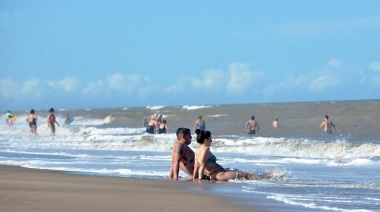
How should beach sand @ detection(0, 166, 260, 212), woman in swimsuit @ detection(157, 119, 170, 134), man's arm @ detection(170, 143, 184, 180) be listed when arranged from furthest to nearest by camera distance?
1. woman in swimsuit @ detection(157, 119, 170, 134)
2. man's arm @ detection(170, 143, 184, 180)
3. beach sand @ detection(0, 166, 260, 212)

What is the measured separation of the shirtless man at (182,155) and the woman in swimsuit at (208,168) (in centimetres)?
39

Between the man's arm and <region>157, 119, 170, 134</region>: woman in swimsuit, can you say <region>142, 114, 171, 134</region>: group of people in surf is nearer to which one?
<region>157, 119, 170, 134</region>: woman in swimsuit

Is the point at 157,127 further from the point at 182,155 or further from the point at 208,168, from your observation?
the point at 208,168

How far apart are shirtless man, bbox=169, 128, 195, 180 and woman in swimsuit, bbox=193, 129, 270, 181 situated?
15.3 inches

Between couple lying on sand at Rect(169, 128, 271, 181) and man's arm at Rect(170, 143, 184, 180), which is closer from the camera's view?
couple lying on sand at Rect(169, 128, 271, 181)

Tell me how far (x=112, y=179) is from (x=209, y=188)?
1.84 metres

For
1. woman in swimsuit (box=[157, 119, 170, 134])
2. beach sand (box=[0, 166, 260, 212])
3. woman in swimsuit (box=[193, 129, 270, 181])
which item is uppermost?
woman in swimsuit (box=[157, 119, 170, 134])

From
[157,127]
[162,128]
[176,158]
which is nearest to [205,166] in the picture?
[176,158]

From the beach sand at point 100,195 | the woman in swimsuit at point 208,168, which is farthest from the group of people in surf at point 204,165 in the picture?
the beach sand at point 100,195

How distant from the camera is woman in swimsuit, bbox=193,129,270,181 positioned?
1227cm

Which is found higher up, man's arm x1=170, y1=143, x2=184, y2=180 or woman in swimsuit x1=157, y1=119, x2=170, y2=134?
woman in swimsuit x1=157, y1=119, x2=170, y2=134

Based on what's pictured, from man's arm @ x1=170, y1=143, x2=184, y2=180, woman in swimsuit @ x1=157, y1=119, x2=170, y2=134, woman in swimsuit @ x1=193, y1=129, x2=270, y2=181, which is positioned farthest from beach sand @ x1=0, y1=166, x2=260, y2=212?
woman in swimsuit @ x1=157, y1=119, x2=170, y2=134

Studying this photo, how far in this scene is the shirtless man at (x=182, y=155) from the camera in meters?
12.6

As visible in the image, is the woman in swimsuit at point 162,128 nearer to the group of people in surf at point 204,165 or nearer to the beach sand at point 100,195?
the group of people in surf at point 204,165
